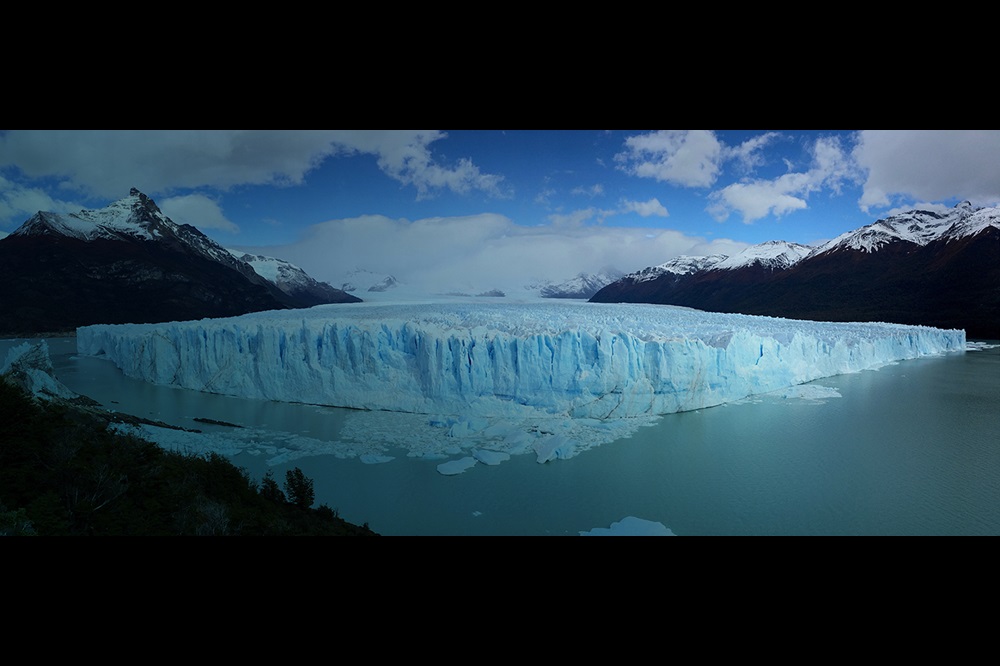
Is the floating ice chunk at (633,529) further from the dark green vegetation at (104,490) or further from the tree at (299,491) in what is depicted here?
the tree at (299,491)

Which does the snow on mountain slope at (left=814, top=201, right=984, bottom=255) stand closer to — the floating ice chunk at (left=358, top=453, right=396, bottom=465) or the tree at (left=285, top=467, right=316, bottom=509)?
the floating ice chunk at (left=358, top=453, right=396, bottom=465)

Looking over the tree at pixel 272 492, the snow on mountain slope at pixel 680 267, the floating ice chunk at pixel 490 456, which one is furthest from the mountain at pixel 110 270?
the snow on mountain slope at pixel 680 267

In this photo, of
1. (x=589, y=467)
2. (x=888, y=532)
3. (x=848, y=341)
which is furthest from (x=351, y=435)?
(x=848, y=341)

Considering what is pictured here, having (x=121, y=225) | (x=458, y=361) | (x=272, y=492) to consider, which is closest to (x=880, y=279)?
(x=458, y=361)

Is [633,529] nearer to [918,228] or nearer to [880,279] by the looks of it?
[918,228]

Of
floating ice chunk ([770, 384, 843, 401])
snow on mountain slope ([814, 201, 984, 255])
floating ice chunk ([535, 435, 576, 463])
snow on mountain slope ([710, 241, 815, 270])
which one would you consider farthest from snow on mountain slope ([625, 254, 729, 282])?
floating ice chunk ([535, 435, 576, 463])

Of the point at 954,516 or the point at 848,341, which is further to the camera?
the point at 848,341
